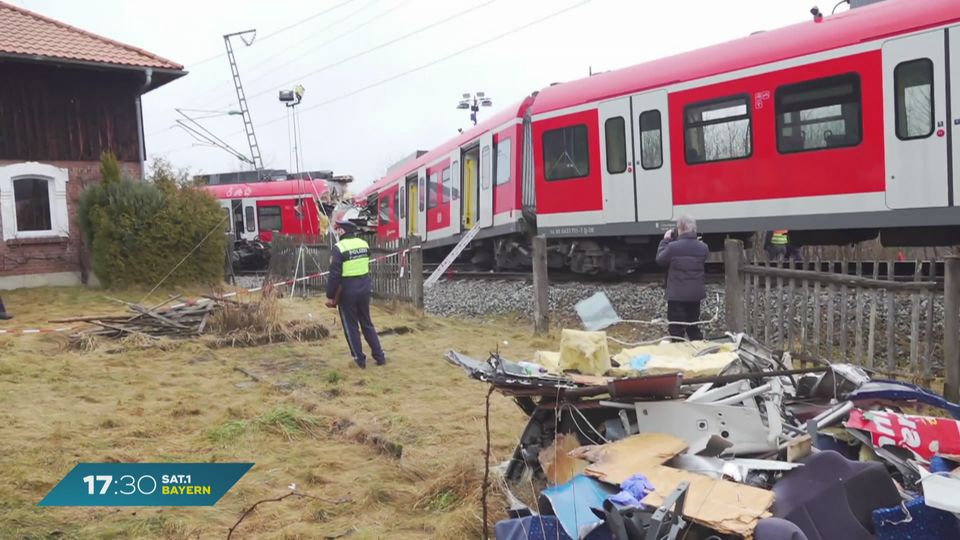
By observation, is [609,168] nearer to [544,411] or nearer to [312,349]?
[312,349]

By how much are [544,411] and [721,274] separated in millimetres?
7381

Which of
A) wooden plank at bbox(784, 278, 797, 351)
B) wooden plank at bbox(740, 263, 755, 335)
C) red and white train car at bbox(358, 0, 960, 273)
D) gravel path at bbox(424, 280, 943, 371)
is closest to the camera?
gravel path at bbox(424, 280, 943, 371)

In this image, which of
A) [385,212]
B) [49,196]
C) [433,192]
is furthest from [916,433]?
[385,212]

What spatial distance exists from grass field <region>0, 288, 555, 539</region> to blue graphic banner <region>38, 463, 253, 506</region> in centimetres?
149

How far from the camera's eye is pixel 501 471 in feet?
13.3

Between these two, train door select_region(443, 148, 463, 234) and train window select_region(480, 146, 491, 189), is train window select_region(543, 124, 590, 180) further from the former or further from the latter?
train door select_region(443, 148, 463, 234)

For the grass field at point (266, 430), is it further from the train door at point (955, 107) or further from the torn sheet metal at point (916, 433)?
the train door at point (955, 107)

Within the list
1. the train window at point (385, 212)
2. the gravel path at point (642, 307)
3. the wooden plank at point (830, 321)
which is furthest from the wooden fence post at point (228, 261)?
the wooden plank at point (830, 321)

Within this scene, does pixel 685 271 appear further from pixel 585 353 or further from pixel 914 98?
pixel 585 353

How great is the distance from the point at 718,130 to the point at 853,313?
4.58 meters

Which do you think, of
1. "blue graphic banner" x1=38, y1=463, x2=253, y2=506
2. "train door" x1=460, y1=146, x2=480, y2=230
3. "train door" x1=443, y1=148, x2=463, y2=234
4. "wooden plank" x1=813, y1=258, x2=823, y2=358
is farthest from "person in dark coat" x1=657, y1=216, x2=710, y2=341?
"train door" x1=443, y1=148, x2=463, y2=234

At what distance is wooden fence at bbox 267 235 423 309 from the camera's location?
1153cm

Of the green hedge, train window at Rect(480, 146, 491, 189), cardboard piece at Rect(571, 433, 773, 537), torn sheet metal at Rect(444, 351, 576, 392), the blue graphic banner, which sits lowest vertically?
cardboard piece at Rect(571, 433, 773, 537)

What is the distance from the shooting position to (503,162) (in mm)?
14172
